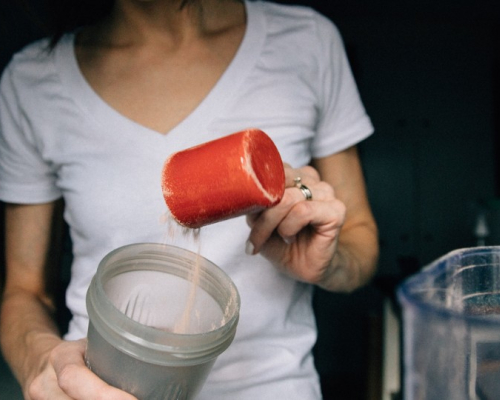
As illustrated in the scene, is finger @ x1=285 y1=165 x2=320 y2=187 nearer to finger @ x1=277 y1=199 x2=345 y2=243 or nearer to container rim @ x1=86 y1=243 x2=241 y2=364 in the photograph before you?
finger @ x1=277 y1=199 x2=345 y2=243

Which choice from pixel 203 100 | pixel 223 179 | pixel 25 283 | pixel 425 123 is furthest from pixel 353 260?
pixel 425 123

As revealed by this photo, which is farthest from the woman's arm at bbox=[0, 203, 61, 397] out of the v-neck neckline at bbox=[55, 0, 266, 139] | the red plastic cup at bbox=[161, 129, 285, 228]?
the red plastic cup at bbox=[161, 129, 285, 228]

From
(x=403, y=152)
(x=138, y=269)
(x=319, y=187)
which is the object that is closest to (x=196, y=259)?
(x=138, y=269)

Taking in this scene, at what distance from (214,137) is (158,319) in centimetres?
30

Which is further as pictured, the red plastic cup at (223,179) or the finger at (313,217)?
the finger at (313,217)

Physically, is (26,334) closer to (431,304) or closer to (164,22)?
(164,22)

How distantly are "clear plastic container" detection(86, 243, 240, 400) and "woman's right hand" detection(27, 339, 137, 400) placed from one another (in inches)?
0.5

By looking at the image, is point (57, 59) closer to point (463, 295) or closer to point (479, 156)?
point (463, 295)

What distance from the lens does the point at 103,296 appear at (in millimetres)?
506

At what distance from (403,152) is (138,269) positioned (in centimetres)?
209

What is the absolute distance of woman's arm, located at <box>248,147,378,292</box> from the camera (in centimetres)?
66

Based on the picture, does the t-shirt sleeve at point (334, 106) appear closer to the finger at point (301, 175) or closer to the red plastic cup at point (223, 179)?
the finger at point (301, 175)

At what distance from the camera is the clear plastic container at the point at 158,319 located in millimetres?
489

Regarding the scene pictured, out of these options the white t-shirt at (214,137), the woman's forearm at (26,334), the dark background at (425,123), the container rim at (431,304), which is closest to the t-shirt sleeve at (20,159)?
the white t-shirt at (214,137)
